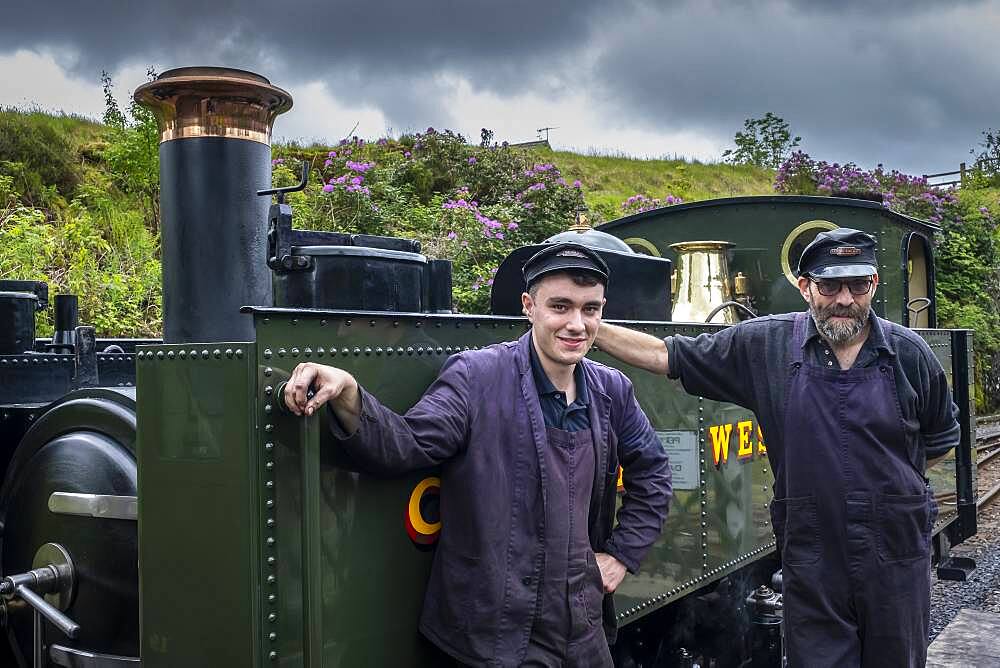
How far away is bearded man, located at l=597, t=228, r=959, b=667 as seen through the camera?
105 inches

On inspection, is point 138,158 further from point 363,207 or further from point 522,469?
point 522,469

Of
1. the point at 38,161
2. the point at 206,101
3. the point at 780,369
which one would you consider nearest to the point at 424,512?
the point at 780,369

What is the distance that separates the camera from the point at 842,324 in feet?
9.02

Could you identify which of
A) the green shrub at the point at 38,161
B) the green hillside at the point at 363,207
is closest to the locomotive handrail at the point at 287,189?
the green hillside at the point at 363,207

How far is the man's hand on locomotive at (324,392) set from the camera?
1879 millimetres

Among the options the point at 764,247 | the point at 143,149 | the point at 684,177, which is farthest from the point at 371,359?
the point at 684,177

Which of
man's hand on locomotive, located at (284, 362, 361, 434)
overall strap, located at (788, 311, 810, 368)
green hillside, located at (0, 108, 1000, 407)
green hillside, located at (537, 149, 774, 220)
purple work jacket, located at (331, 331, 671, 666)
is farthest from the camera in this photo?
green hillside, located at (537, 149, 774, 220)

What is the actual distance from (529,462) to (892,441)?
1189 millimetres

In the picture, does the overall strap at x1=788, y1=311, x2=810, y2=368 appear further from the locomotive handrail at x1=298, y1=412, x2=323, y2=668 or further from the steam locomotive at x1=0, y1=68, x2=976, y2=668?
the locomotive handrail at x1=298, y1=412, x2=323, y2=668

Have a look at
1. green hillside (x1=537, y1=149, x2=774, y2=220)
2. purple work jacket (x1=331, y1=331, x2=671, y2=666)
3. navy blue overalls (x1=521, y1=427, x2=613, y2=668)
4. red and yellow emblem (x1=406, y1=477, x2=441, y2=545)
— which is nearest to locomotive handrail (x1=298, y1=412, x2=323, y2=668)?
purple work jacket (x1=331, y1=331, x2=671, y2=666)

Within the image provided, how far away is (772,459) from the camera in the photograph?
290cm

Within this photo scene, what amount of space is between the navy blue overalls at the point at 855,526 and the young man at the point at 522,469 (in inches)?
25.8

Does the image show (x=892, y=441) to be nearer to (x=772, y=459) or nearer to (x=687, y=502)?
(x=772, y=459)

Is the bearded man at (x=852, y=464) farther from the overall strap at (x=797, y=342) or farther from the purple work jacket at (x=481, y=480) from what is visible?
the purple work jacket at (x=481, y=480)
